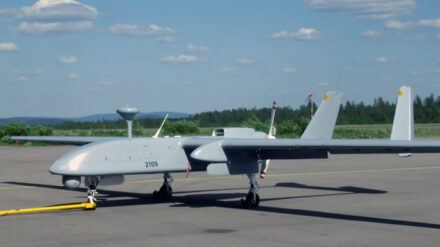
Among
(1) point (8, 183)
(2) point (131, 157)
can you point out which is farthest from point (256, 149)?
(1) point (8, 183)

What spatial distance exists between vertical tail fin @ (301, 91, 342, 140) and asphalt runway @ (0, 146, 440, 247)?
2.12 metres

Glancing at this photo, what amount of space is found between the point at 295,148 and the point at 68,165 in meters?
5.87

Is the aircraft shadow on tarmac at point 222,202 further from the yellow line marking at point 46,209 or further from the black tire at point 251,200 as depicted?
the yellow line marking at point 46,209

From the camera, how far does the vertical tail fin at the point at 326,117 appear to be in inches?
796

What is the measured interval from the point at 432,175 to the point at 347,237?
1631cm

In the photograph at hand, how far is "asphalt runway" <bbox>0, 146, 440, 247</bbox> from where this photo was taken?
13.3 m

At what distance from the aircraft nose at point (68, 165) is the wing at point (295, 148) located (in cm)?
298

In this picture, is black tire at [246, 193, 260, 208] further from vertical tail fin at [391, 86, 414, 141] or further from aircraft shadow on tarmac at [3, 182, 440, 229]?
vertical tail fin at [391, 86, 414, 141]

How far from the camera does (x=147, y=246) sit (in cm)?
1254

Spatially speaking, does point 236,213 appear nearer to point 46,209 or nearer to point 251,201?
point 251,201

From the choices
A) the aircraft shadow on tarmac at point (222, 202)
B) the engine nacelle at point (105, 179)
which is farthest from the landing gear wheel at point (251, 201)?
the engine nacelle at point (105, 179)

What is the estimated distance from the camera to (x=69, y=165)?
54.0ft

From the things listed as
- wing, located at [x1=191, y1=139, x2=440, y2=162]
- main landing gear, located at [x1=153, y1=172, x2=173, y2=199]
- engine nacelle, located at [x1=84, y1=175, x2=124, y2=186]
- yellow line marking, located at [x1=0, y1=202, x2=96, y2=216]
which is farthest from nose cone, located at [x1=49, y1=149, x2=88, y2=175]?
main landing gear, located at [x1=153, y1=172, x2=173, y2=199]

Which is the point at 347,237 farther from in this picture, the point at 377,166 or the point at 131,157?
the point at 377,166
